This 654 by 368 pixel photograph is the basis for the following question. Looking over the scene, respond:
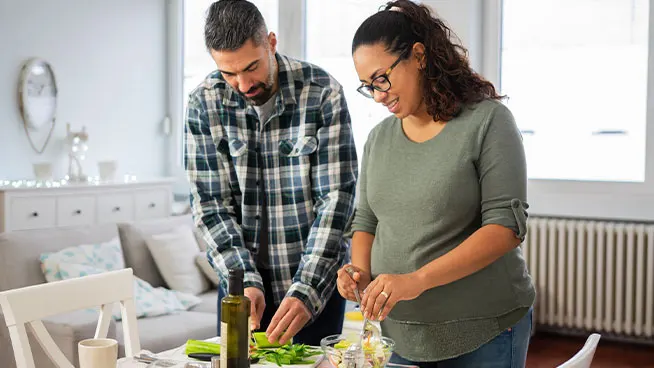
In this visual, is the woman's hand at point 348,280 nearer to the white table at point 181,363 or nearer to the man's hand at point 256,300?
the white table at point 181,363

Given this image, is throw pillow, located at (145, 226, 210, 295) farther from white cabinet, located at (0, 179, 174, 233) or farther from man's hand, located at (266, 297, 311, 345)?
man's hand, located at (266, 297, 311, 345)

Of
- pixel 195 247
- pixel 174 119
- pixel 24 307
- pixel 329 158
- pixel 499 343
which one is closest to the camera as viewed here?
pixel 499 343

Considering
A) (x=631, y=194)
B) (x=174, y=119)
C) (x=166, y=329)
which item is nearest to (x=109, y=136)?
(x=174, y=119)

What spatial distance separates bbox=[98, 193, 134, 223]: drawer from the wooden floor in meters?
2.91

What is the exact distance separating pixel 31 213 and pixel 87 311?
1.64m

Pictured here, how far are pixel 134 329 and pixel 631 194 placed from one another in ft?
11.6

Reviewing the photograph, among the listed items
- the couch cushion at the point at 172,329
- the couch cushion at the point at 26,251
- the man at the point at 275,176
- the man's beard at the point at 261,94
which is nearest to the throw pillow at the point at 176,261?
the couch cushion at the point at 172,329

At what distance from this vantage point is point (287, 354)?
1.65 m

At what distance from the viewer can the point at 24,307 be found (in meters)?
1.88

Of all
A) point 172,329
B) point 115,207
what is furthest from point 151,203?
point 172,329

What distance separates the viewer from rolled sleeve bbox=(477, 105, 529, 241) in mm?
1565

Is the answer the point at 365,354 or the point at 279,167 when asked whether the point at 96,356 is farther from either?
the point at 279,167

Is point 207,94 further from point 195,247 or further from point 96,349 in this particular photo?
point 195,247

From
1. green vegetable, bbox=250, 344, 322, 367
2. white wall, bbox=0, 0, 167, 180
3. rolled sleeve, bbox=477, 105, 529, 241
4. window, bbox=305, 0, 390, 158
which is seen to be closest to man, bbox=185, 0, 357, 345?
green vegetable, bbox=250, 344, 322, 367
